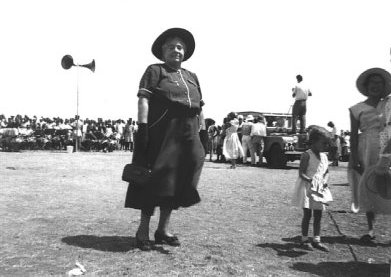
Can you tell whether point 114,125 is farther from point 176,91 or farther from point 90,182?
point 176,91

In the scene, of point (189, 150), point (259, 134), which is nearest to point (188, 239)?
point (189, 150)

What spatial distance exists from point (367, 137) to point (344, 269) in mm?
1585

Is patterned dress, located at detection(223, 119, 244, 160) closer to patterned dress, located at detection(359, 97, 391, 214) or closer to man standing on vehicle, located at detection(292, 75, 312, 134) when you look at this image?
man standing on vehicle, located at detection(292, 75, 312, 134)

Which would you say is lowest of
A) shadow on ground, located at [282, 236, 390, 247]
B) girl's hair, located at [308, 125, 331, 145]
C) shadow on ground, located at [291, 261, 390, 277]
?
shadow on ground, located at [291, 261, 390, 277]

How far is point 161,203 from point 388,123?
1.91 m

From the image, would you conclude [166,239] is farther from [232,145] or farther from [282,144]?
[282,144]

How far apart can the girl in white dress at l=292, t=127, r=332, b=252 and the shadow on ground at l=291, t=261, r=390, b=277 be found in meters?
0.46

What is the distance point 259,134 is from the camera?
1634 cm

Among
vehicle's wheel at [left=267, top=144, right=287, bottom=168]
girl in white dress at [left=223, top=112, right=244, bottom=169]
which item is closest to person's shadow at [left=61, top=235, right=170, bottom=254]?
girl in white dress at [left=223, top=112, right=244, bottom=169]

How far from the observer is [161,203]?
3984 millimetres

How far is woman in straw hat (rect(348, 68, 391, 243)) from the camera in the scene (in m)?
4.55

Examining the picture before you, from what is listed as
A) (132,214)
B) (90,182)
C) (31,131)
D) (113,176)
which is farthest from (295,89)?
(31,131)

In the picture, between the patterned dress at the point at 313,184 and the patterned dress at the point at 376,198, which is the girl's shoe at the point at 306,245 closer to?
the patterned dress at the point at 313,184

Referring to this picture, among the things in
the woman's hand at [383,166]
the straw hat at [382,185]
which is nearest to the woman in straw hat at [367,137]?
the straw hat at [382,185]
